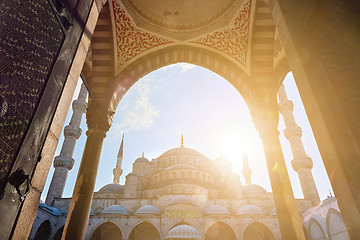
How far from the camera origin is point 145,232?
68.2 feet

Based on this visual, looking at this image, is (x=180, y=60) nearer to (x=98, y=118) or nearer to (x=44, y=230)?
(x=98, y=118)

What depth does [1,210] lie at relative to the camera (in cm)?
146

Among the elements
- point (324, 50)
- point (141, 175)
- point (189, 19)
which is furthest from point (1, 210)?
point (141, 175)

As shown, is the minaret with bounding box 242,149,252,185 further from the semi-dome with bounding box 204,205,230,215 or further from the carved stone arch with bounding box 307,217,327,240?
the semi-dome with bounding box 204,205,230,215

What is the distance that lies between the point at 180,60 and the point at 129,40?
1.80 meters

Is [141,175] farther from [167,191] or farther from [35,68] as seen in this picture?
[35,68]

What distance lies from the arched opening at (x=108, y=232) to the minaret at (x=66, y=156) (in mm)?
5044

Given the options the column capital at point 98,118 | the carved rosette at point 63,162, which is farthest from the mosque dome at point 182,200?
the column capital at point 98,118

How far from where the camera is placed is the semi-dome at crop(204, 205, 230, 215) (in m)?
19.8

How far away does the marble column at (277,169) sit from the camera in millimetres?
4582

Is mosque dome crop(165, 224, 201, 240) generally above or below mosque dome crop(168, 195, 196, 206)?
below

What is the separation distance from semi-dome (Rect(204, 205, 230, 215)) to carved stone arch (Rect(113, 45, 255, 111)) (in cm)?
1582

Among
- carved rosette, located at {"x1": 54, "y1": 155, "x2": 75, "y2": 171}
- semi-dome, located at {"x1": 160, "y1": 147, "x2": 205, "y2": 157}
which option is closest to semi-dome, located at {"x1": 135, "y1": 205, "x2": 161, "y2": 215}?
carved rosette, located at {"x1": 54, "y1": 155, "x2": 75, "y2": 171}

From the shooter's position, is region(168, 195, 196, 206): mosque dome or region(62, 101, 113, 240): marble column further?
region(168, 195, 196, 206): mosque dome
